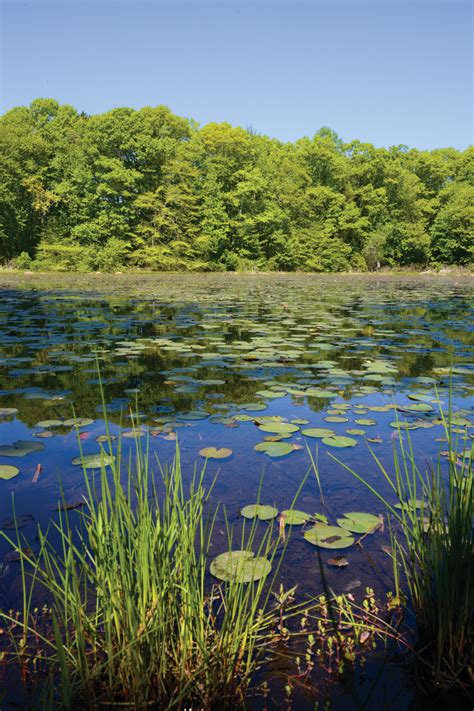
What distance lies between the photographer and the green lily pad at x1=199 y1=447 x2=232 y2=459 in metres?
2.88

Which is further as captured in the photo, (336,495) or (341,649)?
(336,495)

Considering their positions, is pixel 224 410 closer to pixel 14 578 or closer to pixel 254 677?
pixel 14 578

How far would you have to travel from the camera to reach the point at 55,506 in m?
2.32

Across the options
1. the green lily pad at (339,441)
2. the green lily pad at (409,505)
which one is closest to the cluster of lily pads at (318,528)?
the green lily pad at (409,505)

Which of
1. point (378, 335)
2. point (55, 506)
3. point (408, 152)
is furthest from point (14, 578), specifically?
point (408, 152)

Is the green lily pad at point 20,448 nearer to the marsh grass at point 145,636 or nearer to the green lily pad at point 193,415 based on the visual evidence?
the green lily pad at point 193,415

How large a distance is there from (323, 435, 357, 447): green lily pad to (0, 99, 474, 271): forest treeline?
27.1 m

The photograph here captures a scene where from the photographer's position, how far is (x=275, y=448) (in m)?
2.97

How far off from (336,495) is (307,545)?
1.67ft

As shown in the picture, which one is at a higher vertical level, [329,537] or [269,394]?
[269,394]

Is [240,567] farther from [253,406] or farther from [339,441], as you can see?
[253,406]

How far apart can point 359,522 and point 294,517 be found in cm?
29

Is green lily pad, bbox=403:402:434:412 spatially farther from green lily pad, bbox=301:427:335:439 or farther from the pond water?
green lily pad, bbox=301:427:335:439

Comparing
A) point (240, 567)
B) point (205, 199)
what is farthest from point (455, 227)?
point (240, 567)
